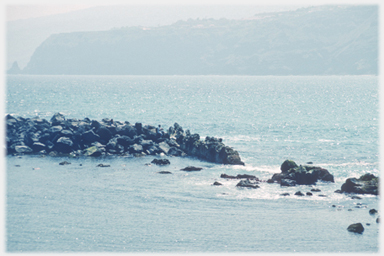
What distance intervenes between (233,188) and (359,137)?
37.2 metres

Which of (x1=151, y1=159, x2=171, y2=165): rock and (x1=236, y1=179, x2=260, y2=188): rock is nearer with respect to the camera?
(x1=236, y1=179, x2=260, y2=188): rock

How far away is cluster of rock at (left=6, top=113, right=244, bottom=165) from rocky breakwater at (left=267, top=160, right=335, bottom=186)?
9336 mm

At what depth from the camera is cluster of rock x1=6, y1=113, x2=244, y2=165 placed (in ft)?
172

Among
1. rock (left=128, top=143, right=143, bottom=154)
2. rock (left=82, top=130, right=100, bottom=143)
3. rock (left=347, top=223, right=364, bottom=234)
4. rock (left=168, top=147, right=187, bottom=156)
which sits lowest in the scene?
rock (left=347, top=223, right=364, bottom=234)

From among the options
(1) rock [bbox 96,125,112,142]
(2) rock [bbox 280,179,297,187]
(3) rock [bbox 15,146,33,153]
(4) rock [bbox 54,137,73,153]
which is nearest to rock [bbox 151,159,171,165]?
(1) rock [bbox 96,125,112,142]

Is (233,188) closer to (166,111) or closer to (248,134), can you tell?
(248,134)

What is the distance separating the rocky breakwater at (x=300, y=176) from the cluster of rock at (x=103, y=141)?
934 cm

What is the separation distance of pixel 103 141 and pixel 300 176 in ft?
85.6

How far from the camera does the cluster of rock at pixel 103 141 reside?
52.6 meters

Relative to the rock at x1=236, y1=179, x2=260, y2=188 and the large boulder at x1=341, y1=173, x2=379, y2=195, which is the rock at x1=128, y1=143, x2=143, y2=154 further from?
the large boulder at x1=341, y1=173, x2=379, y2=195

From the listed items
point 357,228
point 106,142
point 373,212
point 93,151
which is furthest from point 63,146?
point 357,228

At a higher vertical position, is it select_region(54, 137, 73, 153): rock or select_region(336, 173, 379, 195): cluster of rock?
select_region(54, 137, 73, 153): rock

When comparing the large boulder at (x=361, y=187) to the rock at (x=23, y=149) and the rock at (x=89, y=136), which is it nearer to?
the rock at (x=89, y=136)

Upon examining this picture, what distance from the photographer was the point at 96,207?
32.1 m
